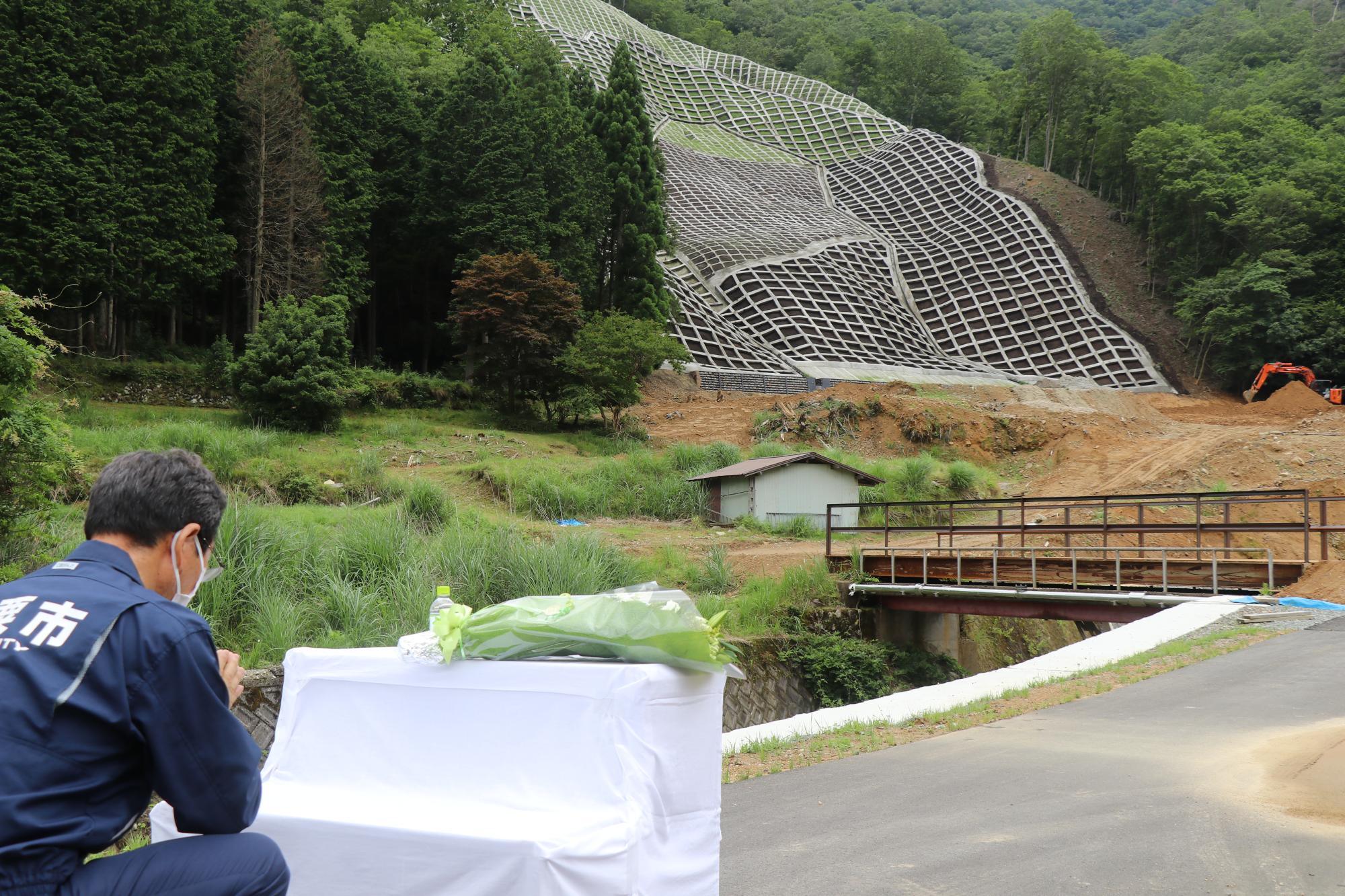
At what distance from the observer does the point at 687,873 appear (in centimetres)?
300

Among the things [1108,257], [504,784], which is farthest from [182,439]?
[1108,257]

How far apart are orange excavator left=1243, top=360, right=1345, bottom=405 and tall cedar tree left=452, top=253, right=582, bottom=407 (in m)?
25.5

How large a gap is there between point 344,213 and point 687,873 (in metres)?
30.5

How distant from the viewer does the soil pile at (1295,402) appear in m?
32.7

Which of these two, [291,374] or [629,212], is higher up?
[629,212]

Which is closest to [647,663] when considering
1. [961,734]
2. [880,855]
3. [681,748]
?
[681,748]

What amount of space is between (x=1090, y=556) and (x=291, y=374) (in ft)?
58.0

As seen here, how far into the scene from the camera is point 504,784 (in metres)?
2.93

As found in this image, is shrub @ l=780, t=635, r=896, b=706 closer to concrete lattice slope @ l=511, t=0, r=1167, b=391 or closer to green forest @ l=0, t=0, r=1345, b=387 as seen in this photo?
green forest @ l=0, t=0, r=1345, b=387

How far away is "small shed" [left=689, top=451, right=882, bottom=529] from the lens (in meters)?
21.7

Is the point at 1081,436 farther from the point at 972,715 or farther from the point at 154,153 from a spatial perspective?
the point at 154,153

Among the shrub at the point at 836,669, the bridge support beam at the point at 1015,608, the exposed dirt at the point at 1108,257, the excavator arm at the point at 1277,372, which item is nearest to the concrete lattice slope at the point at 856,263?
the exposed dirt at the point at 1108,257

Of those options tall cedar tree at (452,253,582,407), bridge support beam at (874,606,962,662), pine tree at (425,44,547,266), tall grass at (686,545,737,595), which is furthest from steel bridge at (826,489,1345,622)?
pine tree at (425,44,547,266)

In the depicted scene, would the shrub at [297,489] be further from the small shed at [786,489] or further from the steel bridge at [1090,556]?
the steel bridge at [1090,556]
